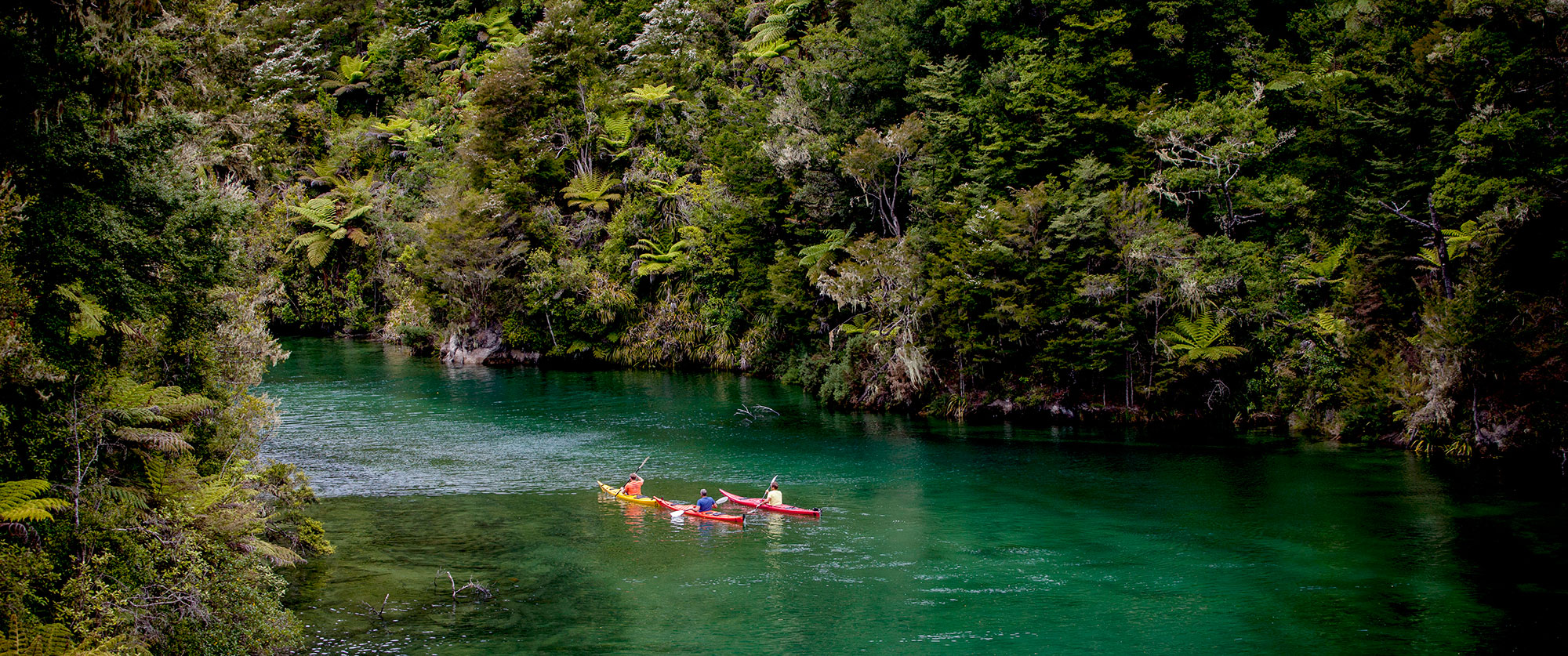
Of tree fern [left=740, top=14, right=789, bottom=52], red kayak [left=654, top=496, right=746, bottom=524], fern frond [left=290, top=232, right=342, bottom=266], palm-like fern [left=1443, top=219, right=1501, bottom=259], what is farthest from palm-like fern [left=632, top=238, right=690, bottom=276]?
palm-like fern [left=1443, top=219, right=1501, bottom=259]

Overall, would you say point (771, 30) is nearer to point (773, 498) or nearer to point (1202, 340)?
point (1202, 340)

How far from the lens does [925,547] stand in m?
20.2

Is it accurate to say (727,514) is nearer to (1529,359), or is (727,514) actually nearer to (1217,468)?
(1217,468)

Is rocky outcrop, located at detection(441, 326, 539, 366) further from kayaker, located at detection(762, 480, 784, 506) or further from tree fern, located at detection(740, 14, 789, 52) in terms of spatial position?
kayaker, located at detection(762, 480, 784, 506)

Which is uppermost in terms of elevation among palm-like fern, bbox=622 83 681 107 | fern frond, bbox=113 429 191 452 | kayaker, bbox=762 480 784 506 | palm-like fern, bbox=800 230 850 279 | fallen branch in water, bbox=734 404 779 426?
palm-like fern, bbox=622 83 681 107

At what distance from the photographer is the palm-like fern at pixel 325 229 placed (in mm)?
57438

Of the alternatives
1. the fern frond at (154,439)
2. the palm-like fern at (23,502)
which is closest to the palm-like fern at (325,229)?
the fern frond at (154,439)

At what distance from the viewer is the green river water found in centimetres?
1579

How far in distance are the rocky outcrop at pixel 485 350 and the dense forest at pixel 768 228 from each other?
21 centimetres

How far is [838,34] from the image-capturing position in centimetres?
4216

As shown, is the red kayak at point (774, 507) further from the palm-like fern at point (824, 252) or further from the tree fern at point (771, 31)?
the tree fern at point (771, 31)

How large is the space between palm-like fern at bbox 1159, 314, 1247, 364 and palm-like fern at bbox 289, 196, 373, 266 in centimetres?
4386

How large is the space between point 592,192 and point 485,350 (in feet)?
30.9

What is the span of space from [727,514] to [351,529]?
7.85 m
